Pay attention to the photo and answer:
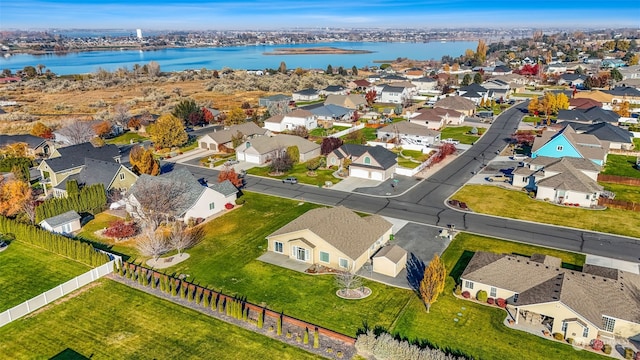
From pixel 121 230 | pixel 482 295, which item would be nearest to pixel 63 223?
pixel 121 230

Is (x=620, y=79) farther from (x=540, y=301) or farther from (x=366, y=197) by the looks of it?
(x=540, y=301)

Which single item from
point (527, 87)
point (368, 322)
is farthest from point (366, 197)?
point (527, 87)

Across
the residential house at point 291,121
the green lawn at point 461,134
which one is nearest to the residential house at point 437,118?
the green lawn at point 461,134

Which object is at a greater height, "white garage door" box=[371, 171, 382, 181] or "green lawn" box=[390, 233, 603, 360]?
"white garage door" box=[371, 171, 382, 181]

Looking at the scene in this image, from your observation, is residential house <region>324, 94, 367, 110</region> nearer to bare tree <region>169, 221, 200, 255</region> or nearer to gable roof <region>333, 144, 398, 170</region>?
gable roof <region>333, 144, 398, 170</region>

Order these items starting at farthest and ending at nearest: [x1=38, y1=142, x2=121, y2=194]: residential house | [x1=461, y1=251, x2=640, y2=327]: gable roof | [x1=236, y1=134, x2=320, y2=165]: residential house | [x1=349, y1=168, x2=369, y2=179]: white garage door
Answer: [x1=236, y1=134, x2=320, y2=165]: residential house, [x1=349, y1=168, x2=369, y2=179]: white garage door, [x1=38, y1=142, x2=121, y2=194]: residential house, [x1=461, y1=251, x2=640, y2=327]: gable roof

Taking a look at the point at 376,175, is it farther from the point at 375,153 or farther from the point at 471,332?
the point at 471,332

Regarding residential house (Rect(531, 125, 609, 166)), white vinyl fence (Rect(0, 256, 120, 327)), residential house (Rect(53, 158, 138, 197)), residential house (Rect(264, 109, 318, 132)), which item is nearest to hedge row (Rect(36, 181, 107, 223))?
residential house (Rect(53, 158, 138, 197))
